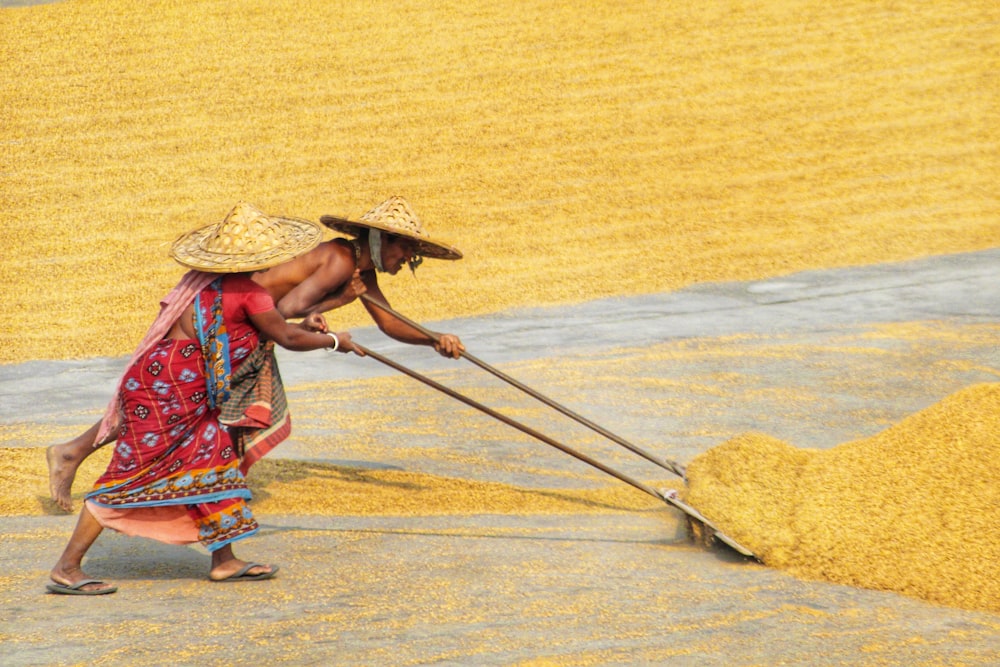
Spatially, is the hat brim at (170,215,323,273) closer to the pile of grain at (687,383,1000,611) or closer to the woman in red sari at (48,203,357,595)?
the woman in red sari at (48,203,357,595)

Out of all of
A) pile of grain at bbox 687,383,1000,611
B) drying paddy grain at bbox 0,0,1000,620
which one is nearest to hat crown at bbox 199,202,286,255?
pile of grain at bbox 687,383,1000,611

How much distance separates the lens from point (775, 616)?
413cm

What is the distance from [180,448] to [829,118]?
28.3 ft

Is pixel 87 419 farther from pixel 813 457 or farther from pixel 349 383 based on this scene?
pixel 813 457

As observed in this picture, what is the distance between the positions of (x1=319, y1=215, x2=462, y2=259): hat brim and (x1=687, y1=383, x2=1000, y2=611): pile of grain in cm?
143

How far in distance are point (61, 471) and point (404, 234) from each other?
1754mm

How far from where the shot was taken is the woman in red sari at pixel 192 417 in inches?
169

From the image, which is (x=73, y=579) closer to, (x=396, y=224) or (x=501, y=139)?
(x=396, y=224)

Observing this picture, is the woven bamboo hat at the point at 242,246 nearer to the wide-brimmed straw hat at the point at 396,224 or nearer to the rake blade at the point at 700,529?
the wide-brimmed straw hat at the point at 396,224

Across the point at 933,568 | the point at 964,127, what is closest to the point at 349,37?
the point at 964,127

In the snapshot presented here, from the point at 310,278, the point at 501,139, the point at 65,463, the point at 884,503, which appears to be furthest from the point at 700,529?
the point at 501,139

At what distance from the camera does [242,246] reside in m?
4.31

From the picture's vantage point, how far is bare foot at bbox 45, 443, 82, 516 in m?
5.14

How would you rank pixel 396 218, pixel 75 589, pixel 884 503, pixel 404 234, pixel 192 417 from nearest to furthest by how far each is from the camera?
pixel 75 589 → pixel 192 417 → pixel 884 503 → pixel 404 234 → pixel 396 218
